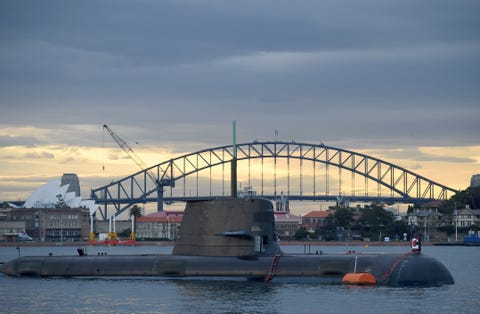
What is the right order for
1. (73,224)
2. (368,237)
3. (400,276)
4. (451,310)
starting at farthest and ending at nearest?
(73,224) → (368,237) → (400,276) → (451,310)

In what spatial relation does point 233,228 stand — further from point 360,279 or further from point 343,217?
point 343,217

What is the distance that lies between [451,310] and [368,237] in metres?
130

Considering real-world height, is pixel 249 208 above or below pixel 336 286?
above

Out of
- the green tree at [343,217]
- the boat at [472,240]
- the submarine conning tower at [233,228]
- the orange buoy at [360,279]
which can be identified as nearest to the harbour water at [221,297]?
the orange buoy at [360,279]

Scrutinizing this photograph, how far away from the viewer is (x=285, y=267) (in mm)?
47031

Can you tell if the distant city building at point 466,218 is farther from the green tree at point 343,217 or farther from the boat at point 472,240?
the boat at point 472,240

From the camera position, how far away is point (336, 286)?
1850 inches

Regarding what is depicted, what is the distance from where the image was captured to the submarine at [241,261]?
45.9m

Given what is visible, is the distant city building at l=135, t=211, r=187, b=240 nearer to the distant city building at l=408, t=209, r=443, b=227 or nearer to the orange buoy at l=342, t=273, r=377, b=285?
the distant city building at l=408, t=209, r=443, b=227

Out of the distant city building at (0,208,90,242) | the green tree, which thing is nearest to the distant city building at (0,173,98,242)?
the distant city building at (0,208,90,242)

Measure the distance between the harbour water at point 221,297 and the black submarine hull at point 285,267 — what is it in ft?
1.62

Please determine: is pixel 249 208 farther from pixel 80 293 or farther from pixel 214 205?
pixel 80 293

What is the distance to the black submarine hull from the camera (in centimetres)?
4547

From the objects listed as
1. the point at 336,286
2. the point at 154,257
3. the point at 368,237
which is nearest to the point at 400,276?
the point at 336,286
